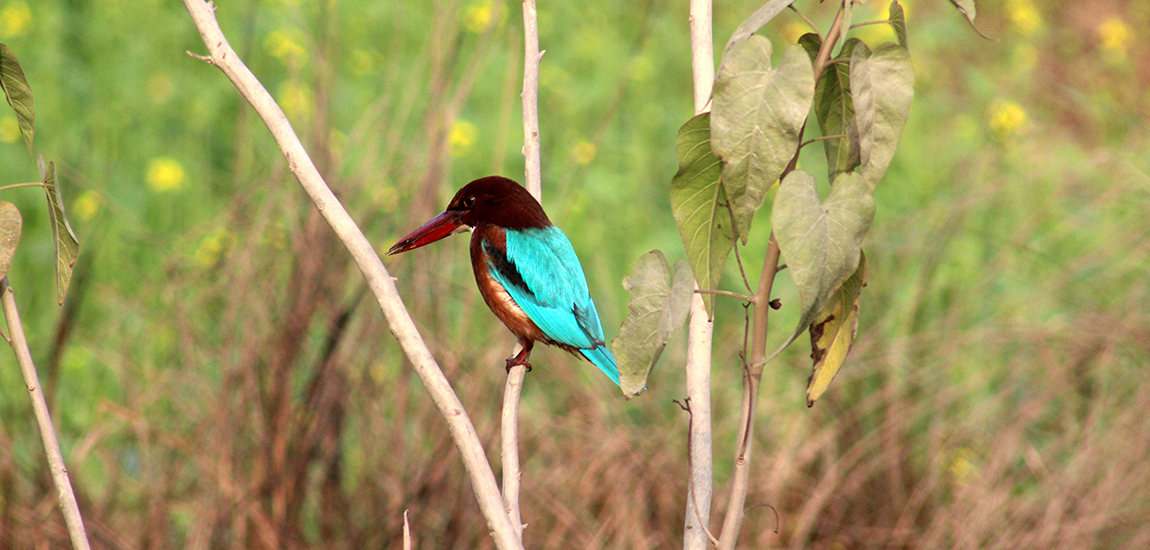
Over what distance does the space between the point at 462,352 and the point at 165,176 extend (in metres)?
2.04

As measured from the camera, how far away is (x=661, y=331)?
870mm

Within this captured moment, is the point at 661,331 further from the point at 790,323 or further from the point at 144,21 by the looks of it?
the point at 144,21

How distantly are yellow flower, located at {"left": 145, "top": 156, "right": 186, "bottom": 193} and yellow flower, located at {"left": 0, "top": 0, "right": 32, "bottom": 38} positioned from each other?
3.60ft

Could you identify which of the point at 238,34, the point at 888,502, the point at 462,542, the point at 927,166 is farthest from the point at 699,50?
the point at 238,34

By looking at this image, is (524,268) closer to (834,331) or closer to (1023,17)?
(834,331)

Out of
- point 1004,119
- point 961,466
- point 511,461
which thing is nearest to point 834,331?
point 511,461

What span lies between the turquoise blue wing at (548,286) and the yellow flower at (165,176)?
9.80ft

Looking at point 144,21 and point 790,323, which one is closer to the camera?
point 790,323

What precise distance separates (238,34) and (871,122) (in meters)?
4.82

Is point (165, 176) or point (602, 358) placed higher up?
point (165, 176)

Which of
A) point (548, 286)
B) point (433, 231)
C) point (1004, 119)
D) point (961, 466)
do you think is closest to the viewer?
point (433, 231)

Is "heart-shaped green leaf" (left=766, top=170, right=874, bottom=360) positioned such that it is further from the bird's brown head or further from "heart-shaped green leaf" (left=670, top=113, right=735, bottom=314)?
the bird's brown head

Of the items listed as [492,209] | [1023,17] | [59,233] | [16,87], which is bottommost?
[1023,17]

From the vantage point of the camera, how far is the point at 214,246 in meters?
3.42
